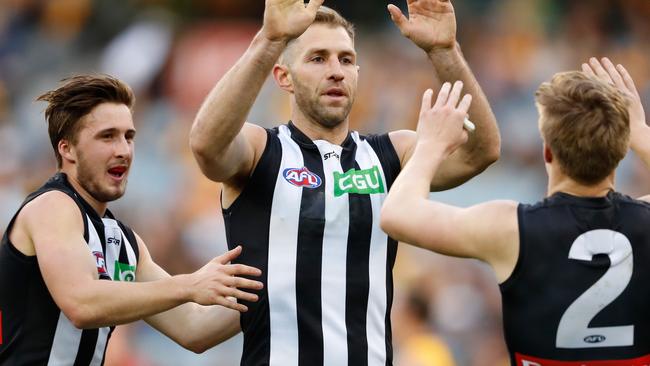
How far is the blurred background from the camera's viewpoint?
11.4 meters

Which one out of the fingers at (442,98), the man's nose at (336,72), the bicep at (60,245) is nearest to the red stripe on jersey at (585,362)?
the fingers at (442,98)

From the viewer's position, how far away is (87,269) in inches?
206

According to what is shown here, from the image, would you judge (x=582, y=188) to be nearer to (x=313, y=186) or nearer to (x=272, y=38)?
(x=313, y=186)

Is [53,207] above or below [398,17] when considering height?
below

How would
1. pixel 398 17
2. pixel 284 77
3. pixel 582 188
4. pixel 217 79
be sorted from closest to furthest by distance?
pixel 582 188
pixel 398 17
pixel 284 77
pixel 217 79

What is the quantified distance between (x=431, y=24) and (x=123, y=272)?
2.14 meters

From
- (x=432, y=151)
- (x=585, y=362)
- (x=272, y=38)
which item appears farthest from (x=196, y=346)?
(x=585, y=362)

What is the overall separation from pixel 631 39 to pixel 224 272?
9601mm

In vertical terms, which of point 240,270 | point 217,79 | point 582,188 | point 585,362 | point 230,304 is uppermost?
point 217,79

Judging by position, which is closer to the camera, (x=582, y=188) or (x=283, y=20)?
(x=582, y=188)

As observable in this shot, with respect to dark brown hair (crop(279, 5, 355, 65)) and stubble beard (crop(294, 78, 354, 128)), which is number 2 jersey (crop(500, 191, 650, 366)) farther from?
dark brown hair (crop(279, 5, 355, 65))

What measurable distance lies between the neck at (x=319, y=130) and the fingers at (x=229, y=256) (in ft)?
2.72

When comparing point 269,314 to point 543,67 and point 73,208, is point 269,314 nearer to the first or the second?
point 73,208

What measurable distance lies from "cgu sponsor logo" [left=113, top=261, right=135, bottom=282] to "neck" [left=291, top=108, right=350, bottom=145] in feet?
4.03
